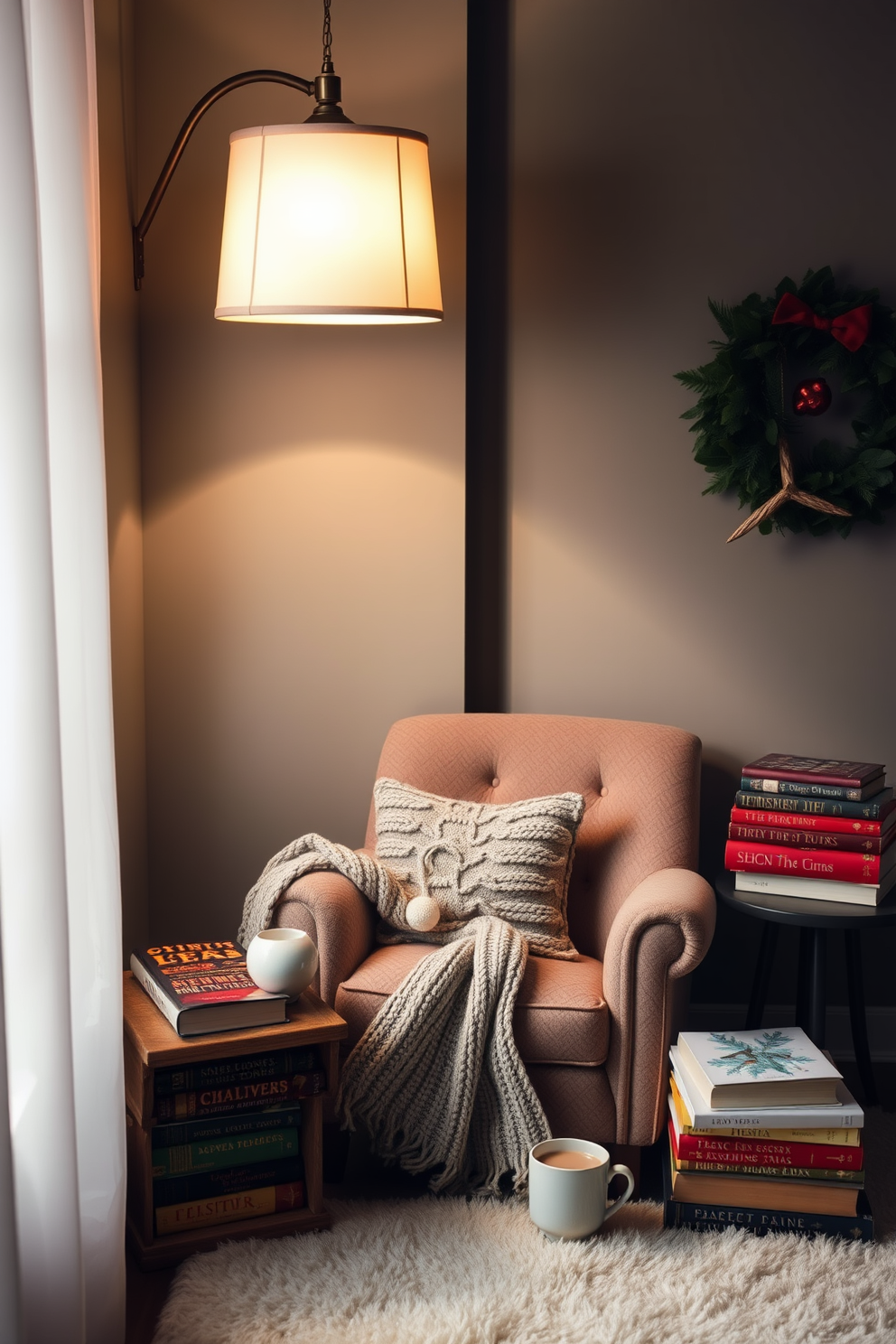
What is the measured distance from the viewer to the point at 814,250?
9.45 feet

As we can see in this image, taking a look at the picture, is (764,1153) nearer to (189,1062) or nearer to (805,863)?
(805,863)

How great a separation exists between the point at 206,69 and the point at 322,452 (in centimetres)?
88

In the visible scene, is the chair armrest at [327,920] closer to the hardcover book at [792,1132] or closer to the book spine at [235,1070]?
the book spine at [235,1070]

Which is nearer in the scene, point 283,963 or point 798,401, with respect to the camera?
point 283,963

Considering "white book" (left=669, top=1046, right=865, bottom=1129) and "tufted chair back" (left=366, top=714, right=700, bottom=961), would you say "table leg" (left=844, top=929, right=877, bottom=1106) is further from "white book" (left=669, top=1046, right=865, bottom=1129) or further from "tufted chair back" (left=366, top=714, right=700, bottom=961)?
"white book" (left=669, top=1046, right=865, bottom=1129)

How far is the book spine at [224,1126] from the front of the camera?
2.08m

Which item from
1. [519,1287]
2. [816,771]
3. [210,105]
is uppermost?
[210,105]

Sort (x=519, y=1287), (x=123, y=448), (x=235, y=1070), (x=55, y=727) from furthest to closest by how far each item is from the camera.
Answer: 1. (x=123, y=448)
2. (x=235, y=1070)
3. (x=519, y=1287)
4. (x=55, y=727)

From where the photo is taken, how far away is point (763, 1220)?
7.04 feet

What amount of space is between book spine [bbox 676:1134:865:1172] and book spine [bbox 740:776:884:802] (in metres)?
0.70

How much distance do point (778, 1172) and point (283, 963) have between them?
92cm

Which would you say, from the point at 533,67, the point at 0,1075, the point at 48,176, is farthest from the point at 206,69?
the point at 0,1075

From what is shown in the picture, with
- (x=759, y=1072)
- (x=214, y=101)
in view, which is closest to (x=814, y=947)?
(x=759, y=1072)

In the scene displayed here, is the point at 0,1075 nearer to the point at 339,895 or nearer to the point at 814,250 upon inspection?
the point at 339,895
